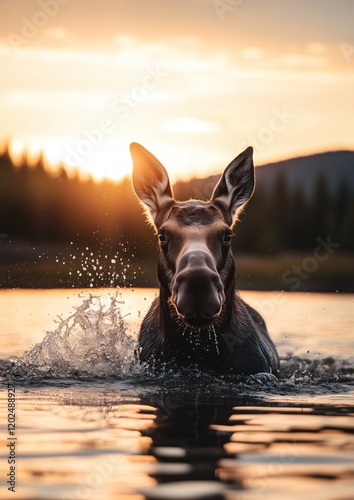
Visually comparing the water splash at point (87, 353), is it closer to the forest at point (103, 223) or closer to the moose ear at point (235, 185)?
the moose ear at point (235, 185)

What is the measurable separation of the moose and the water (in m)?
0.24

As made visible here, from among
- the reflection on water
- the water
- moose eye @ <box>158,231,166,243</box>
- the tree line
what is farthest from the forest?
the reflection on water

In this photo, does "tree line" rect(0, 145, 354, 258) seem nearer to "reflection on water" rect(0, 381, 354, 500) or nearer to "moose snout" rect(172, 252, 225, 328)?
"reflection on water" rect(0, 381, 354, 500)

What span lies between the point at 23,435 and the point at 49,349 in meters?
5.24

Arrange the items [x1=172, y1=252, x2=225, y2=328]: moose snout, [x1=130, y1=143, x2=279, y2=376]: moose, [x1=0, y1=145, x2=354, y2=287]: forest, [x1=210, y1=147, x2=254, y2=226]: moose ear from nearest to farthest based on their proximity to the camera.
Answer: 1. [x1=172, y1=252, x2=225, y2=328]: moose snout
2. [x1=130, y1=143, x2=279, y2=376]: moose
3. [x1=210, y1=147, x2=254, y2=226]: moose ear
4. [x1=0, y1=145, x2=354, y2=287]: forest

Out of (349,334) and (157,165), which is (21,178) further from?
(157,165)

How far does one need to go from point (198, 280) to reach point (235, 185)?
279cm

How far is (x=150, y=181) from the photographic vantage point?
11719mm

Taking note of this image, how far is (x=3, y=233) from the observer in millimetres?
86062

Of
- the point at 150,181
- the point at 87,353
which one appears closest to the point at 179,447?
the point at 150,181

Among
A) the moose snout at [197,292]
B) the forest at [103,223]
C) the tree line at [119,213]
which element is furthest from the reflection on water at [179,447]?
the tree line at [119,213]

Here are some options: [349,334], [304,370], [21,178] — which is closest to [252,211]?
[21,178]

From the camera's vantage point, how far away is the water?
655 centimetres

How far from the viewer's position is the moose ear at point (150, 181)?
38.2 feet
